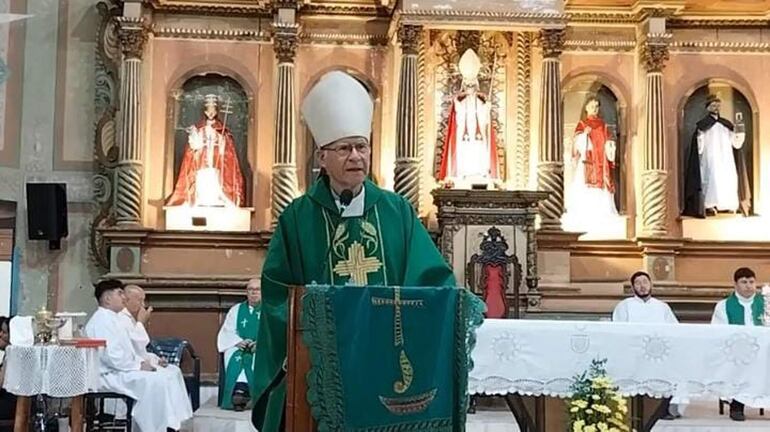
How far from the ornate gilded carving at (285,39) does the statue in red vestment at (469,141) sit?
2.04m

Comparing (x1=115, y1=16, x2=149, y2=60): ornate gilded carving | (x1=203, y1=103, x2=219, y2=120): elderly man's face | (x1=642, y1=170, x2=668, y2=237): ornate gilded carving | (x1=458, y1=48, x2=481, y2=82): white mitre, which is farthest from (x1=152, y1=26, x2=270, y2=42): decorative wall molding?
(x1=642, y1=170, x2=668, y2=237): ornate gilded carving

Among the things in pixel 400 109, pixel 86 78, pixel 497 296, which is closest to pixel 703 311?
pixel 497 296

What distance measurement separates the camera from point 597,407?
6180 mm

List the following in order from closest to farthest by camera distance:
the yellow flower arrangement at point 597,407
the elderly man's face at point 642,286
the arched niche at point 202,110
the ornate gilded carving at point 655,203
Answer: the yellow flower arrangement at point 597,407 → the elderly man's face at point 642,286 → the ornate gilded carving at point 655,203 → the arched niche at point 202,110

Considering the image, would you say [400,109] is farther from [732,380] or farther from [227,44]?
[732,380]

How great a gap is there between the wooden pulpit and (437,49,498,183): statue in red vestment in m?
9.75

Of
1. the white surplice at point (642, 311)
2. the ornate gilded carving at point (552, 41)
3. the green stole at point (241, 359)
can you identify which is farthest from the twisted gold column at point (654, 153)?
the green stole at point (241, 359)

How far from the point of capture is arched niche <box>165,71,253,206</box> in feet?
44.4

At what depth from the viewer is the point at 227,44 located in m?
13.7

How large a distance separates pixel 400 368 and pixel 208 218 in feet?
33.7

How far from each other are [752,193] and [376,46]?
5043mm

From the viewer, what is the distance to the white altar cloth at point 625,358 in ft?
22.8

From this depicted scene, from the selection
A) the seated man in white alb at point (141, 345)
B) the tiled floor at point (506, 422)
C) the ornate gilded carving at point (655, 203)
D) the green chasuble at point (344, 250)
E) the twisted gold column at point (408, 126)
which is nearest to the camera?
the green chasuble at point (344, 250)

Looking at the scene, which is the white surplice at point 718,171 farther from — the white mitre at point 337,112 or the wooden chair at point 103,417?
the white mitre at point 337,112
